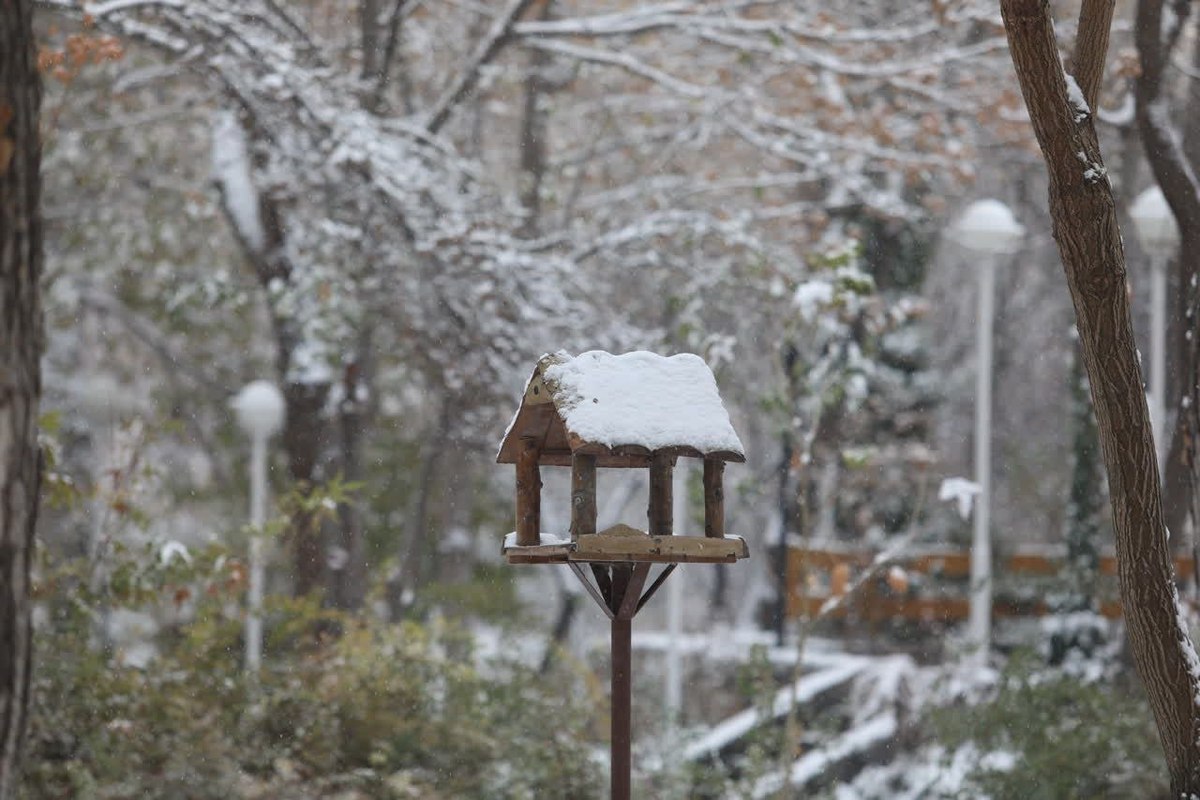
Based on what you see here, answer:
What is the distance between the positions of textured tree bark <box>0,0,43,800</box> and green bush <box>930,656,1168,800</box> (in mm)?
6333

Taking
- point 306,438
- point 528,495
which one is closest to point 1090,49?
point 528,495

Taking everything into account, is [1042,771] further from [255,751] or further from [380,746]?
[255,751]

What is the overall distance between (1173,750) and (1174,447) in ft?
11.3

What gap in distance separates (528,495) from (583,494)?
377mm

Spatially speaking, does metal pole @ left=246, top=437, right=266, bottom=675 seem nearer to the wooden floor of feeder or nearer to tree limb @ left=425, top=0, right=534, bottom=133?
tree limb @ left=425, top=0, right=534, bottom=133

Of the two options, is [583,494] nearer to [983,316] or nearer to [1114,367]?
[1114,367]

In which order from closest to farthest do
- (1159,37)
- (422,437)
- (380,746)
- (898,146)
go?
(1159,37) → (380,746) → (898,146) → (422,437)

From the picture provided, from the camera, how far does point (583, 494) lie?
14.5ft

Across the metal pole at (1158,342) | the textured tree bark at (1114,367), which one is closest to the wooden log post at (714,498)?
the textured tree bark at (1114,367)

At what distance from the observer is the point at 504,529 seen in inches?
754

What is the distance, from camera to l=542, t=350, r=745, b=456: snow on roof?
428cm

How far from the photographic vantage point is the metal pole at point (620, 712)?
4.42 meters

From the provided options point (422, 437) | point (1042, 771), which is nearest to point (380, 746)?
point (1042, 771)

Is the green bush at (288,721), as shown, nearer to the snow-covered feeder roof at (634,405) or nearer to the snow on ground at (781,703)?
the snow on ground at (781,703)
